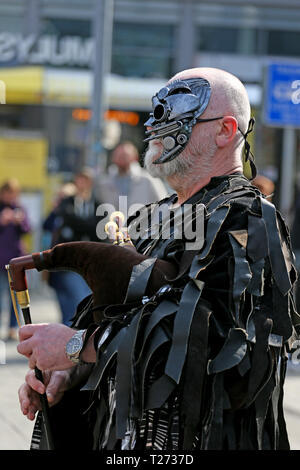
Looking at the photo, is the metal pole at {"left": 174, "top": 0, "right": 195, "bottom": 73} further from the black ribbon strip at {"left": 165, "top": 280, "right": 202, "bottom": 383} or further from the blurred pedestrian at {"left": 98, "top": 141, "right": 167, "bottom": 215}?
the black ribbon strip at {"left": 165, "top": 280, "right": 202, "bottom": 383}

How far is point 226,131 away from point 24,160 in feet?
36.1

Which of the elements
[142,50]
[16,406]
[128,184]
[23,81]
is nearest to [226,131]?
[16,406]

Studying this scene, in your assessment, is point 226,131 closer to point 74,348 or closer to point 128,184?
point 74,348

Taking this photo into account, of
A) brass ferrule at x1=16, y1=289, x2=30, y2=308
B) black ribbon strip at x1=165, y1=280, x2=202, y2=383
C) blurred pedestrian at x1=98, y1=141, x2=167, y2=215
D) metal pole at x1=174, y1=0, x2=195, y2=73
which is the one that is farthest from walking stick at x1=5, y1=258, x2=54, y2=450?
metal pole at x1=174, y1=0, x2=195, y2=73

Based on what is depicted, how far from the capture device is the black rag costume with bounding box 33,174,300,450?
93.0 inches

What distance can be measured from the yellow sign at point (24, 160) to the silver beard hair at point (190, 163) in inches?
423

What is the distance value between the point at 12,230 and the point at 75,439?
699 cm

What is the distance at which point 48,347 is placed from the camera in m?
2.51

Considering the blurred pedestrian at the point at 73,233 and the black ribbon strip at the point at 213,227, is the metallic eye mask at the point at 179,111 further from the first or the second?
the blurred pedestrian at the point at 73,233

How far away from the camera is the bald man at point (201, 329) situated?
237cm

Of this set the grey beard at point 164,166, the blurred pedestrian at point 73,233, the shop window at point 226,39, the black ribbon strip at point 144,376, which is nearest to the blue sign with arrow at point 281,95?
the blurred pedestrian at point 73,233

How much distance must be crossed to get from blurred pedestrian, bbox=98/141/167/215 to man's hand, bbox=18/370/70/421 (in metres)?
4.99

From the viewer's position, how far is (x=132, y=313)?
2.46 metres

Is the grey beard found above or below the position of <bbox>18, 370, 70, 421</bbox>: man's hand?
above
